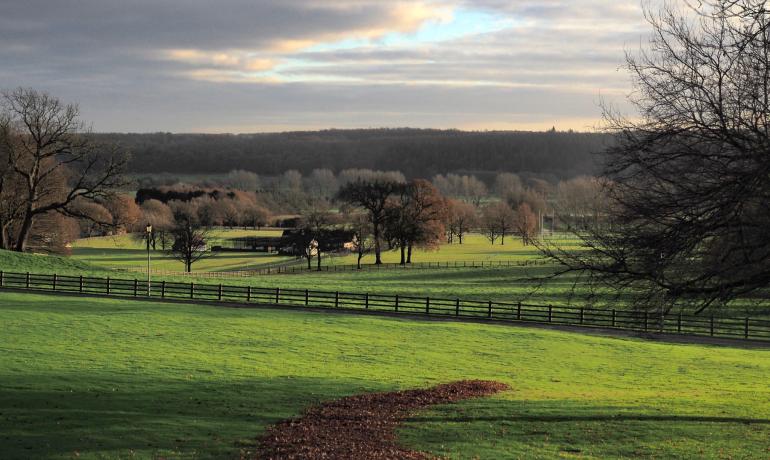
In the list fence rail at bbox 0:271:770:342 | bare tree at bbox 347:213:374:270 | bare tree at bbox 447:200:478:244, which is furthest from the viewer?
bare tree at bbox 447:200:478:244

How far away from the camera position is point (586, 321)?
38.4 meters

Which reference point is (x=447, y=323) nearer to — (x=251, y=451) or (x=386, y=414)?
(x=386, y=414)

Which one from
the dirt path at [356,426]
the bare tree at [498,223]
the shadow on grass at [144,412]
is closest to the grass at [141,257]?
the bare tree at [498,223]

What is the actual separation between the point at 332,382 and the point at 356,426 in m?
5.33

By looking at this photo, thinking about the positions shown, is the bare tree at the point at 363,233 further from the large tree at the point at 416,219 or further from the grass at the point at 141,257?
the grass at the point at 141,257

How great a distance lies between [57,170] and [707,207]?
63948mm

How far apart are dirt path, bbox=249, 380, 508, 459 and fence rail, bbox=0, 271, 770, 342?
17.0 metres

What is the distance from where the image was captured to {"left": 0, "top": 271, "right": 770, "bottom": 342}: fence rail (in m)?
37.1

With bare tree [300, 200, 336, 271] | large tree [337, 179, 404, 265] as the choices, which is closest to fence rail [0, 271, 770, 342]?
large tree [337, 179, 404, 265]

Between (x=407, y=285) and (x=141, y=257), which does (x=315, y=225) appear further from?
(x=407, y=285)

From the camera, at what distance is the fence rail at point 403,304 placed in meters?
37.1

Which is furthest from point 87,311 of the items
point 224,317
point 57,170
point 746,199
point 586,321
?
point 57,170

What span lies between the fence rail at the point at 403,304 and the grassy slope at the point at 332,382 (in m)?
3.47

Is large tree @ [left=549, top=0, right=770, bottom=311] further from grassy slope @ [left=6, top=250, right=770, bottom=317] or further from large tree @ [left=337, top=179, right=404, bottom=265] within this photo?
large tree @ [left=337, top=179, right=404, bottom=265]
